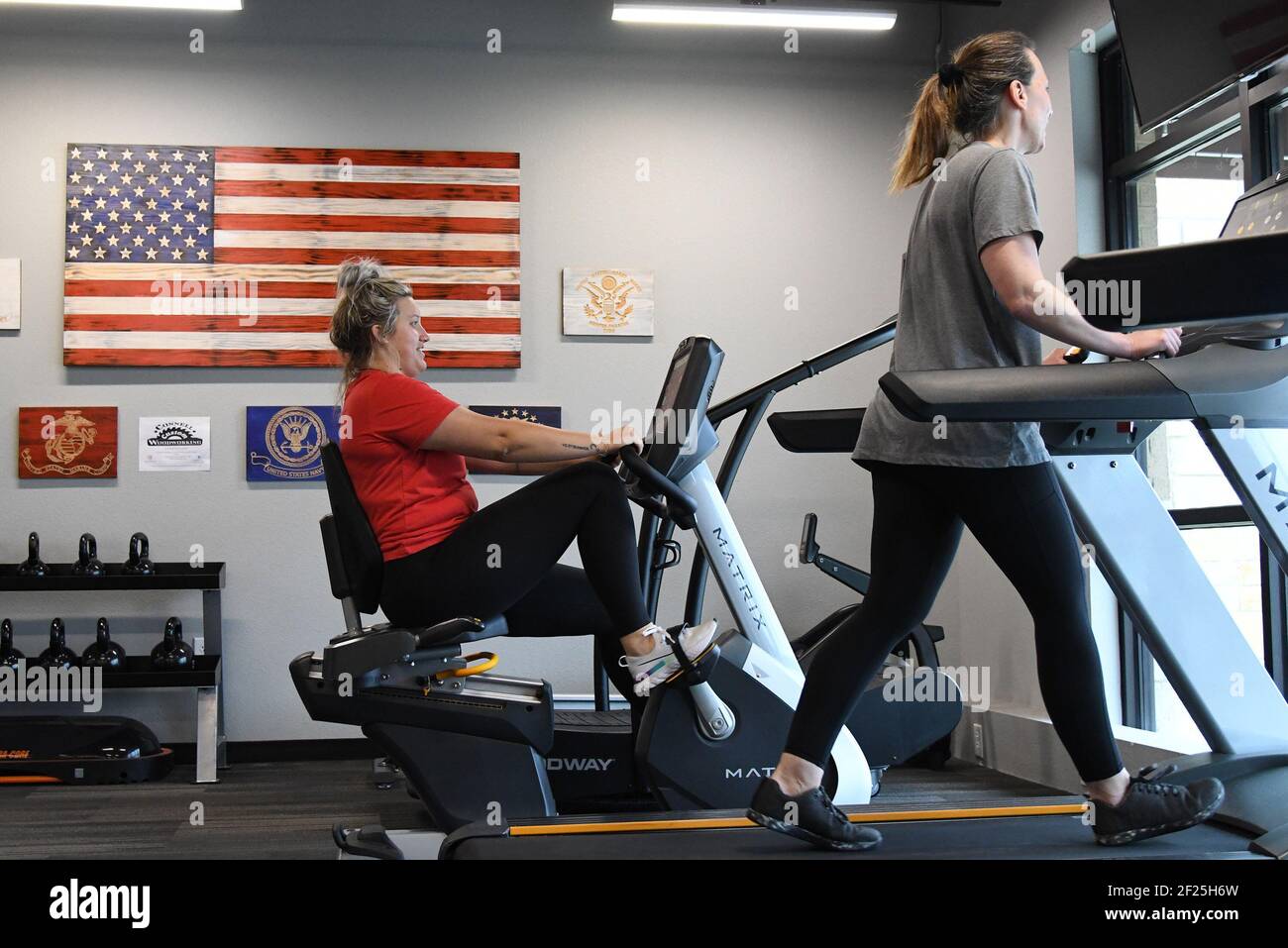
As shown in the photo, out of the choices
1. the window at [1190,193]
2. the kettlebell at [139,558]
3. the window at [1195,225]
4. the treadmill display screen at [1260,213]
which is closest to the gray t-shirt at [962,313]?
the treadmill display screen at [1260,213]

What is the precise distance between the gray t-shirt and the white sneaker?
0.79 metres

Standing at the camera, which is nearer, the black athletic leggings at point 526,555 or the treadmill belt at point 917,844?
the treadmill belt at point 917,844

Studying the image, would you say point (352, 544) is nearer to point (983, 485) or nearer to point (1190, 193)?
point (983, 485)

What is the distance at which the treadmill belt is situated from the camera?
80.8 inches

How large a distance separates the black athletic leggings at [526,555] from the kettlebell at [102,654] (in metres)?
2.27

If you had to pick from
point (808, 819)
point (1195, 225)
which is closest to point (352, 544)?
point (808, 819)

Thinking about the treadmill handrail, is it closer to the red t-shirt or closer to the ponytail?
the ponytail

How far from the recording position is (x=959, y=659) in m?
5.13

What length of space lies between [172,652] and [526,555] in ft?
7.93

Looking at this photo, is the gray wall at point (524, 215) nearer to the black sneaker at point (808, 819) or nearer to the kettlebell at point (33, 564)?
the kettlebell at point (33, 564)

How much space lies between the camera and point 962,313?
2066 millimetres

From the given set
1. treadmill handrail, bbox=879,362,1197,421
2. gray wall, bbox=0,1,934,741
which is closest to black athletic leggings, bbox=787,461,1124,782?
treadmill handrail, bbox=879,362,1197,421

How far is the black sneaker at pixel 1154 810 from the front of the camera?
78.9 inches

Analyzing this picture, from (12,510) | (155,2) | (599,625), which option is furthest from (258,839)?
(155,2)
